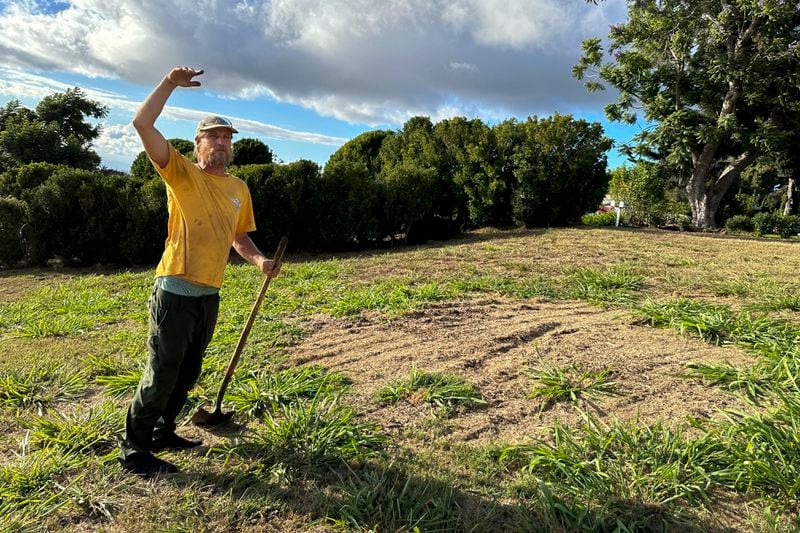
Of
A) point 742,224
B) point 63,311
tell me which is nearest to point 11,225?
point 63,311

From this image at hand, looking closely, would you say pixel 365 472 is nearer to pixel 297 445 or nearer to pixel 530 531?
pixel 297 445

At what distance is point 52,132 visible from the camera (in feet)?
69.5

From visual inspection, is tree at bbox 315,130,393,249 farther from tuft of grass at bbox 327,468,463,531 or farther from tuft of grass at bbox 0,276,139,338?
tuft of grass at bbox 327,468,463,531

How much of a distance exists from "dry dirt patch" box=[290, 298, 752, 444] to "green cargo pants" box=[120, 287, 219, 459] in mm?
1093

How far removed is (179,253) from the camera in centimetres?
231

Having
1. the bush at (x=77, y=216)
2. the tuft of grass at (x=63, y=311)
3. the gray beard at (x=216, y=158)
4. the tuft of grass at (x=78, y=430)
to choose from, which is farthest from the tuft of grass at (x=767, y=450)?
the bush at (x=77, y=216)

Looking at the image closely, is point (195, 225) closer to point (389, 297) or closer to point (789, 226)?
point (389, 297)

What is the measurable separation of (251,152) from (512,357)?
48.5ft

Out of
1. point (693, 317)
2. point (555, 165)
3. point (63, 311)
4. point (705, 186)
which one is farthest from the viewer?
point (705, 186)

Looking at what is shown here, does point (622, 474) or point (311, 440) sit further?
point (311, 440)

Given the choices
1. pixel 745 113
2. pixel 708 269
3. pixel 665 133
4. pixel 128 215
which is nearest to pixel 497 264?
pixel 708 269

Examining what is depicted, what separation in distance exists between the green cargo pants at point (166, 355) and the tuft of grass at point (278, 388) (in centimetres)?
59

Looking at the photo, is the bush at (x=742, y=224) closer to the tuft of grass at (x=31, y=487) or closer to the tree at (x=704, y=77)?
the tree at (x=704, y=77)

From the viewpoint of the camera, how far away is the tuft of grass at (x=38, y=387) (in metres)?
3.24
